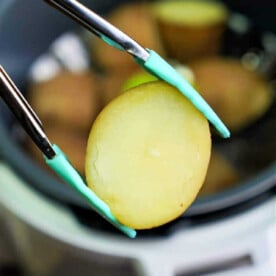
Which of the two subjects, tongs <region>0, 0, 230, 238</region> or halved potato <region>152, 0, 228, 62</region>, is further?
halved potato <region>152, 0, 228, 62</region>

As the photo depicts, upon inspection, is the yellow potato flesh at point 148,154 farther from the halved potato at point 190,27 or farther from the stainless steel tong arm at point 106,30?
the halved potato at point 190,27

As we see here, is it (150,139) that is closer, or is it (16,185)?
(150,139)

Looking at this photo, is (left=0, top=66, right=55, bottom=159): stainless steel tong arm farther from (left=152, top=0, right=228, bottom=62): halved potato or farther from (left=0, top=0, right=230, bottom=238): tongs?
(left=152, top=0, right=228, bottom=62): halved potato

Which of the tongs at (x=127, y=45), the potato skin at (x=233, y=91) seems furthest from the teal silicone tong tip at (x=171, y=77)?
the potato skin at (x=233, y=91)

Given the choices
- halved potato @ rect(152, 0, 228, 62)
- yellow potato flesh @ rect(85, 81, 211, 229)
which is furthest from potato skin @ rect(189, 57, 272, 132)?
yellow potato flesh @ rect(85, 81, 211, 229)

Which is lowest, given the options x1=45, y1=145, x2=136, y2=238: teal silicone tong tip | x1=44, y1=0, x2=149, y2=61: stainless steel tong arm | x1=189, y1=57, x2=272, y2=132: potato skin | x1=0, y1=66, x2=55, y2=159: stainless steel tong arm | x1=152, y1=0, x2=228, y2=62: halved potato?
x1=45, y1=145, x2=136, y2=238: teal silicone tong tip

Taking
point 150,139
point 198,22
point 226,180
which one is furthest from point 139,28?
point 150,139

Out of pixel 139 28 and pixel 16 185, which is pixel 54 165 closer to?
pixel 16 185

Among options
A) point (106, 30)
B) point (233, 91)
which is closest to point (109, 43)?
point (106, 30)
